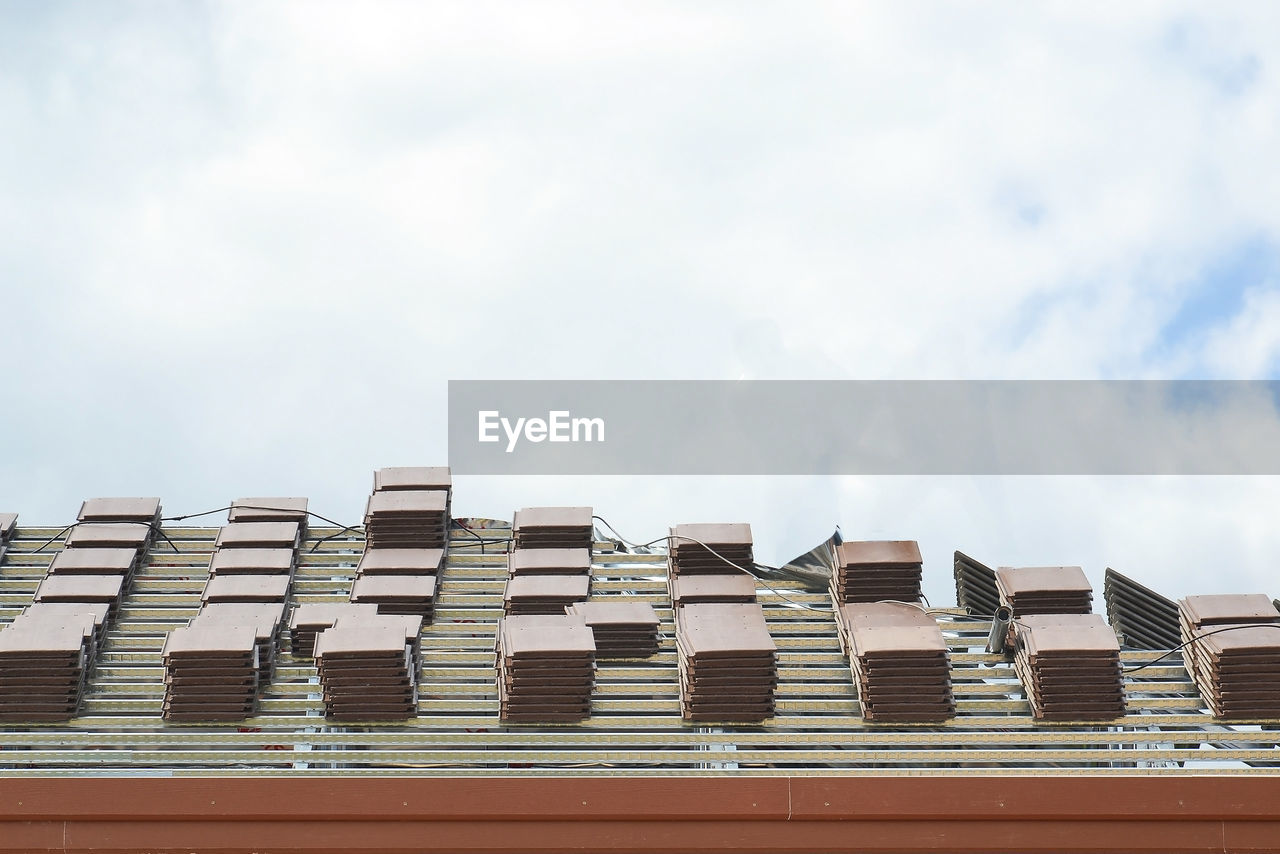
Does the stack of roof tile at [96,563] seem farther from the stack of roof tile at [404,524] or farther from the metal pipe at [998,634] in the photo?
the metal pipe at [998,634]

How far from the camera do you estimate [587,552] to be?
15.4 meters

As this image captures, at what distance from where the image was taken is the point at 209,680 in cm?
1307

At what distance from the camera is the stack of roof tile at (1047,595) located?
47.6 feet

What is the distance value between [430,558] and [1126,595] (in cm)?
705

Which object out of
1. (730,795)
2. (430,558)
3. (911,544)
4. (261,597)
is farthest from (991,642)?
(261,597)

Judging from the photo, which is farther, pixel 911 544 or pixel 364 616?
pixel 911 544

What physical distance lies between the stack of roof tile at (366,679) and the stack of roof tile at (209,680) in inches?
26.0

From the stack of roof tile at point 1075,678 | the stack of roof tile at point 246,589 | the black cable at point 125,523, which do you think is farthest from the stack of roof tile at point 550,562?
the stack of roof tile at point 1075,678

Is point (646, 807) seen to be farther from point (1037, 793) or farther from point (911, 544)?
point (911, 544)

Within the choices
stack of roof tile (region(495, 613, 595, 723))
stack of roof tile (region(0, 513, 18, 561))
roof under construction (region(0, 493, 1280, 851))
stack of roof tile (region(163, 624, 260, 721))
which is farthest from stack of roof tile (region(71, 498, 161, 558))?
stack of roof tile (region(495, 613, 595, 723))

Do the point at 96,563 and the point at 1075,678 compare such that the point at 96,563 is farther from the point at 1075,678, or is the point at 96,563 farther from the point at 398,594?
the point at 1075,678

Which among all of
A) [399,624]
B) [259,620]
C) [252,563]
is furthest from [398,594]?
[252,563]

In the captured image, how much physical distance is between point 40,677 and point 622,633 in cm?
514

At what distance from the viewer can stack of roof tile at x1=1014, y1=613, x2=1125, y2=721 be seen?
13.1m
